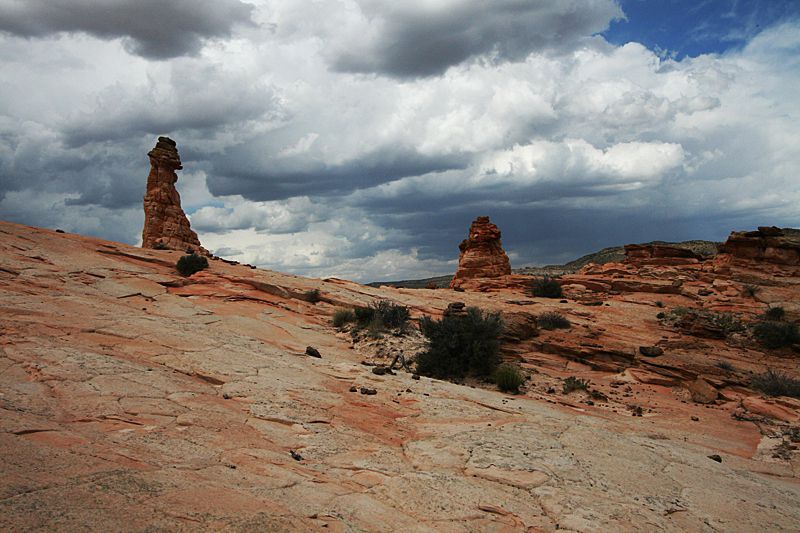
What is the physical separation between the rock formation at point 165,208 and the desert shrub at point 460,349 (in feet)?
76.6

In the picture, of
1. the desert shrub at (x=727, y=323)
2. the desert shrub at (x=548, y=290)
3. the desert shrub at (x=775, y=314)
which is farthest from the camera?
the desert shrub at (x=548, y=290)

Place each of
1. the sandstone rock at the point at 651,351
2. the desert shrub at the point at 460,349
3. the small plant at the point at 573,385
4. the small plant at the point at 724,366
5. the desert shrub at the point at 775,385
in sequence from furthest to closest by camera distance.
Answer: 1. the sandstone rock at the point at 651,351
2. the small plant at the point at 724,366
3. the desert shrub at the point at 460,349
4. the small plant at the point at 573,385
5. the desert shrub at the point at 775,385

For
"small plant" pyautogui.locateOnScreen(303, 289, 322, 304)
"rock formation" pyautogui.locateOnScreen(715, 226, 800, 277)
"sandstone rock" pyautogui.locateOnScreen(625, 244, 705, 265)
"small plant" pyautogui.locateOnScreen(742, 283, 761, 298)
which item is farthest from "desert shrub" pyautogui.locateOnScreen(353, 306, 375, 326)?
"sandstone rock" pyautogui.locateOnScreen(625, 244, 705, 265)

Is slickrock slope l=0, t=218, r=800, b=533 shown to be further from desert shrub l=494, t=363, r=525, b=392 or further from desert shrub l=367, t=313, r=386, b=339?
desert shrub l=367, t=313, r=386, b=339

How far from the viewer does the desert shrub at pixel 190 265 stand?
2192 cm

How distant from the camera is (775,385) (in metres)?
14.7

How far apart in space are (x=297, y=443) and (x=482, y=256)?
122ft

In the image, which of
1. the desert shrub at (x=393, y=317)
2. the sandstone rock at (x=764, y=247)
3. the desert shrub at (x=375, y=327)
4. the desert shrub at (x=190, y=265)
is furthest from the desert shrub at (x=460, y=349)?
the sandstone rock at (x=764, y=247)

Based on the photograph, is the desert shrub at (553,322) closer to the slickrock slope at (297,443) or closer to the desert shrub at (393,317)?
the slickrock slope at (297,443)

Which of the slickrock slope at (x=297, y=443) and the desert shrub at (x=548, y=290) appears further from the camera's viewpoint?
the desert shrub at (x=548, y=290)

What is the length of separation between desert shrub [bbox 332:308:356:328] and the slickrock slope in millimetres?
3536

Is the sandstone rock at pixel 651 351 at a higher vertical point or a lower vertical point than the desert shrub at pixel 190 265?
lower

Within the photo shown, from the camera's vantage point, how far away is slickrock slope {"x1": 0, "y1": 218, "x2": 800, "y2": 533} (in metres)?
3.81

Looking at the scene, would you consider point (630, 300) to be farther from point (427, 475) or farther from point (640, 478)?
point (427, 475)
